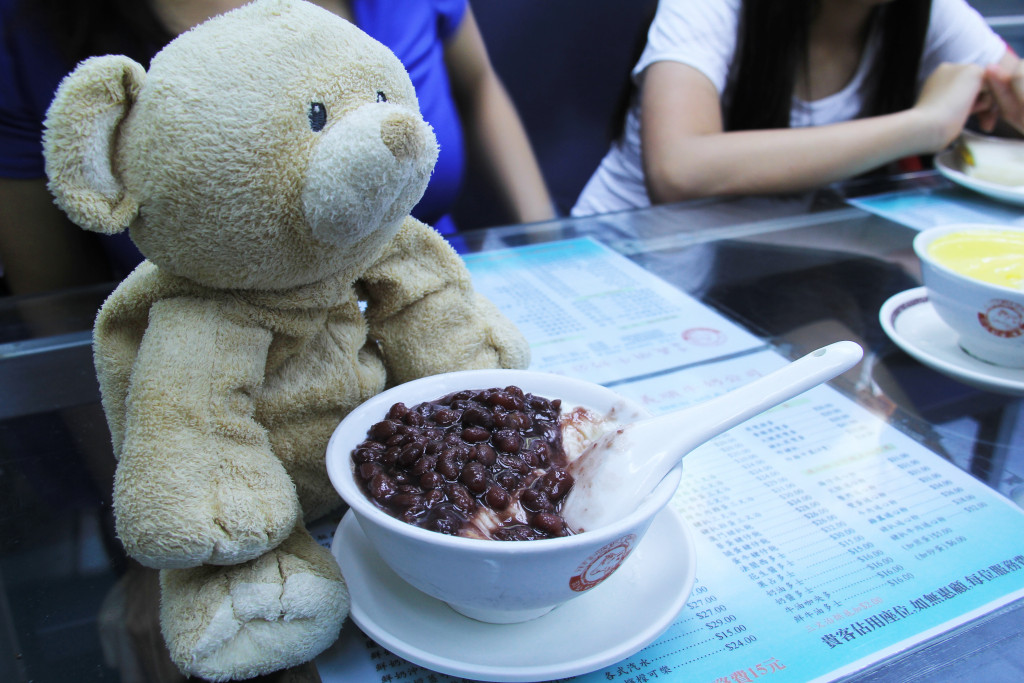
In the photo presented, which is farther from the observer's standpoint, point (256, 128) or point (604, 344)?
point (604, 344)

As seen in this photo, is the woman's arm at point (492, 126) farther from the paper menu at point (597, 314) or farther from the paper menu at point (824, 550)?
the paper menu at point (824, 550)

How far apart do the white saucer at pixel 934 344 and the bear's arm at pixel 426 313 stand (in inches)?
20.8

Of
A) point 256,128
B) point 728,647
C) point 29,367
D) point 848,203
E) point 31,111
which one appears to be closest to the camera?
point 256,128

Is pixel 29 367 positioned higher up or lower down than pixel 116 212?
lower down

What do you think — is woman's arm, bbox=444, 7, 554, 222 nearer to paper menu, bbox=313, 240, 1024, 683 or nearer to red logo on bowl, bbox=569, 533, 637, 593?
paper menu, bbox=313, 240, 1024, 683

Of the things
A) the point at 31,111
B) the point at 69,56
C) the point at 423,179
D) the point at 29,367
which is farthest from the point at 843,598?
the point at 31,111

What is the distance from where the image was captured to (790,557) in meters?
0.57

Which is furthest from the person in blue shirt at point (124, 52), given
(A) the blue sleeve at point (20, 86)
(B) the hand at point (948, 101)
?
(B) the hand at point (948, 101)

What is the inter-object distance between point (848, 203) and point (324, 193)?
3.79ft

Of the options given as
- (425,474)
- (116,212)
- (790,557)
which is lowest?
(790,557)

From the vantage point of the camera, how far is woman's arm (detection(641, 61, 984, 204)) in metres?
A: 1.31

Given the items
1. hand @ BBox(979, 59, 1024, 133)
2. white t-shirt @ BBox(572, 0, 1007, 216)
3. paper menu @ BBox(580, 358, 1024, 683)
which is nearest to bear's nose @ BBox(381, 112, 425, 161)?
paper menu @ BBox(580, 358, 1024, 683)

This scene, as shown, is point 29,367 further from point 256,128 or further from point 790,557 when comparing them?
point 790,557

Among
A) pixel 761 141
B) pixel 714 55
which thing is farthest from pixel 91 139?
pixel 714 55
